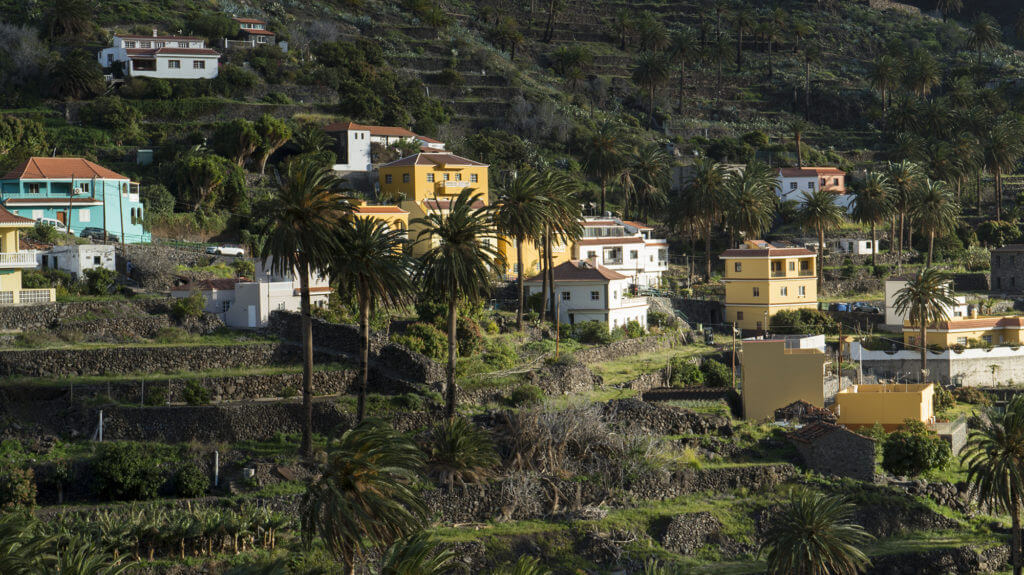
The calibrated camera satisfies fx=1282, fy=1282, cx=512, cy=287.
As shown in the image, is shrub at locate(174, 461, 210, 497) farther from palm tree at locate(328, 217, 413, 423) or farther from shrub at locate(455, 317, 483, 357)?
shrub at locate(455, 317, 483, 357)

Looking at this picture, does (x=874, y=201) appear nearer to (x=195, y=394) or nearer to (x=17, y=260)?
(x=195, y=394)

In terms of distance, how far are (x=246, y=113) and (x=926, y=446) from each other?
203ft

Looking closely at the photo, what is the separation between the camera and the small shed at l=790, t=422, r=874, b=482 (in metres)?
51.3

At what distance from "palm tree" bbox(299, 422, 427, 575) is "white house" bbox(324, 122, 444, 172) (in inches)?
2381

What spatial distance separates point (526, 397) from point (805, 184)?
59.7 meters

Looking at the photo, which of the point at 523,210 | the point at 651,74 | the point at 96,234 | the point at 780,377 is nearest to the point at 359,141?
the point at 96,234

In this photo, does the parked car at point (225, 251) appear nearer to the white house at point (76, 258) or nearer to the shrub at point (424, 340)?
the white house at point (76, 258)

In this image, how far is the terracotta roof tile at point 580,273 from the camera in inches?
2817

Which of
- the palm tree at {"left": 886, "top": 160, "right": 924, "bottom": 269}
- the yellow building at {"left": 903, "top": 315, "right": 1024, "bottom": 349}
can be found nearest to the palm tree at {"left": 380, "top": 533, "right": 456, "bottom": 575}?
the yellow building at {"left": 903, "top": 315, "right": 1024, "bottom": 349}

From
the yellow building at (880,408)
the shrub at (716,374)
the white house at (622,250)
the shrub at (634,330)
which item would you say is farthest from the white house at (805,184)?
the yellow building at (880,408)

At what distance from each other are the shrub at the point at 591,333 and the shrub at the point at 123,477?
2920cm

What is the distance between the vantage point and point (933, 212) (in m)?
92.7

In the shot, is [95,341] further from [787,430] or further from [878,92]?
[878,92]

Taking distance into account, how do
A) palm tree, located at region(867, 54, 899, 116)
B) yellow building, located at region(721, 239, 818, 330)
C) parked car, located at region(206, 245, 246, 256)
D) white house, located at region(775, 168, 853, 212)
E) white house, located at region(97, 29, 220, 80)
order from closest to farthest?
parked car, located at region(206, 245, 246, 256) → yellow building, located at region(721, 239, 818, 330) → white house, located at region(97, 29, 220, 80) → white house, located at region(775, 168, 853, 212) → palm tree, located at region(867, 54, 899, 116)
